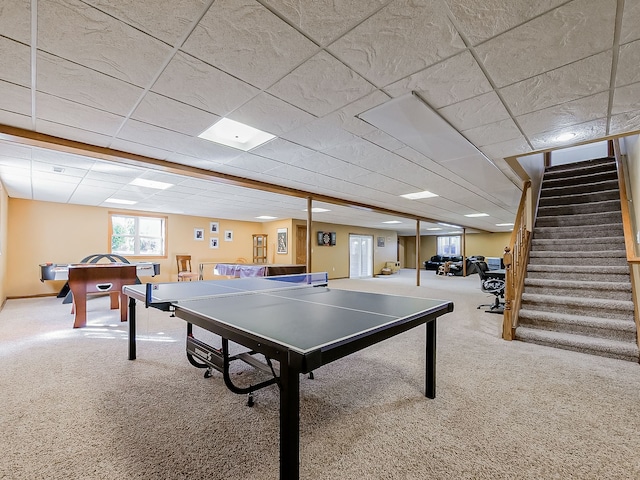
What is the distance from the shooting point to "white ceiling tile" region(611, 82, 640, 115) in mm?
2094

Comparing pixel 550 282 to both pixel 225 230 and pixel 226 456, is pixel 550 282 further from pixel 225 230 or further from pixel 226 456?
pixel 225 230

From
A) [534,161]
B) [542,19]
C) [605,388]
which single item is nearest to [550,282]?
[605,388]

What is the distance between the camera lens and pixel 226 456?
1.58 meters

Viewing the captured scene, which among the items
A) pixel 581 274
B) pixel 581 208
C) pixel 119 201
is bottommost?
pixel 581 274

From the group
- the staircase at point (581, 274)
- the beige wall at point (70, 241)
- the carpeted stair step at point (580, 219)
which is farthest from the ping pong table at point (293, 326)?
the beige wall at point (70, 241)

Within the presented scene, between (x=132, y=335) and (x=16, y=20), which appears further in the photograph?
(x=132, y=335)

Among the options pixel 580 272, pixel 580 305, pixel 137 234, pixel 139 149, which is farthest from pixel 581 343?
pixel 137 234

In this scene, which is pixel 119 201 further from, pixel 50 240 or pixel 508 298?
pixel 508 298

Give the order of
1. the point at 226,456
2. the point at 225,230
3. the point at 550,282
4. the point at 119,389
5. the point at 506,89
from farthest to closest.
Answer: the point at 225,230, the point at 550,282, the point at 119,389, the point at 506,89, the point at 226,456

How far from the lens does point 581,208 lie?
5098mm

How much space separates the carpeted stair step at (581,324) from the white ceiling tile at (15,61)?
5170mm

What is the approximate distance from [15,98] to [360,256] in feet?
38.0

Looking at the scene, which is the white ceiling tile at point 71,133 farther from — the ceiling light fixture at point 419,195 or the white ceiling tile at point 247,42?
the ceiling light fixture at point 419,195

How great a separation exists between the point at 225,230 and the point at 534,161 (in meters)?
8.62
